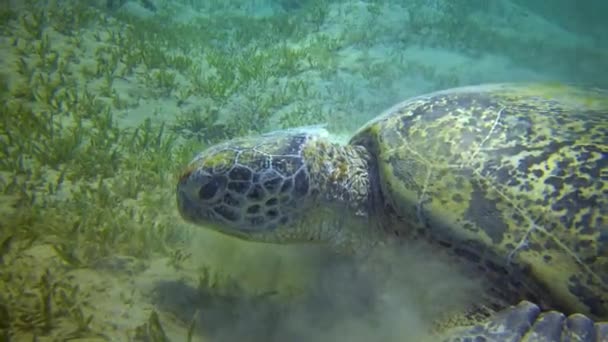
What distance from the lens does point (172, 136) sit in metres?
4.52

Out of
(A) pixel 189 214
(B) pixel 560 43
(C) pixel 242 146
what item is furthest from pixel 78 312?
(B) pixel 560 43

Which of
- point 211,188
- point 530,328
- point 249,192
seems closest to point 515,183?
point 530,328

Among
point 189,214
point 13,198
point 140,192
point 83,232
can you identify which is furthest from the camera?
point 140,192

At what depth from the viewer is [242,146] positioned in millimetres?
2629

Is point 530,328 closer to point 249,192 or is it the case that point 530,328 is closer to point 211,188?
point 249,192

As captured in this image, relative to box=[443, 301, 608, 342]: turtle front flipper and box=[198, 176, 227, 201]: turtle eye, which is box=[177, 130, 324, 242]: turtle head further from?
box=[443, 301, 608, 342]: turtle front flipper

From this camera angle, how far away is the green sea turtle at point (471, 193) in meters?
1.94

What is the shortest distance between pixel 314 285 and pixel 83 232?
5.82 feet

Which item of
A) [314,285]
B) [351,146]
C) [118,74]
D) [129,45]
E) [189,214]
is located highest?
[129,45]

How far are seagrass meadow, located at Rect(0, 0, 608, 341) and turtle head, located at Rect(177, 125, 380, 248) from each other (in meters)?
0.38

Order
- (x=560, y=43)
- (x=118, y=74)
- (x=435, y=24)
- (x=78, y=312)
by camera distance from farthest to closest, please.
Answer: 1. (x=560, y=43)
2. (x=435, y=24)
3. (x=118, y=74)
4. (x=78, y=312)

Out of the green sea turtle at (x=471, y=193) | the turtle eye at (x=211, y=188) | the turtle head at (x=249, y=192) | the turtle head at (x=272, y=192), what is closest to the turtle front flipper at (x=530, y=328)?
the green sea turtle at (x=471, y=193)

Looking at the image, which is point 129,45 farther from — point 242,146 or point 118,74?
point 242,146

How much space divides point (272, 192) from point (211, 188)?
1.31 ft
